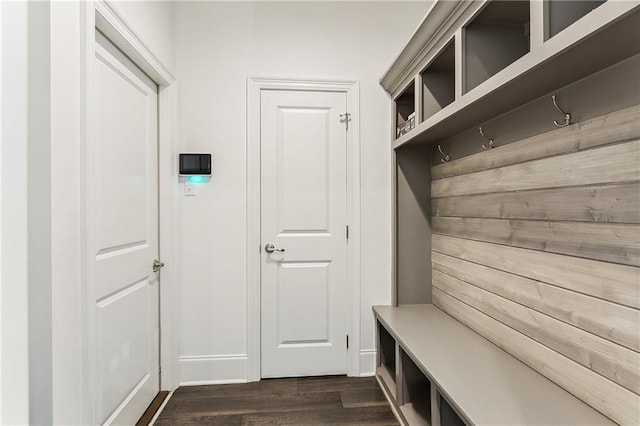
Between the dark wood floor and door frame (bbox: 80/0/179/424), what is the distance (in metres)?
0.29

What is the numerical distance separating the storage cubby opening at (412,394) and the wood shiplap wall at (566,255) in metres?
0.44

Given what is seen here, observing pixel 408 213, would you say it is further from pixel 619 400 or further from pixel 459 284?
pixel 619 400

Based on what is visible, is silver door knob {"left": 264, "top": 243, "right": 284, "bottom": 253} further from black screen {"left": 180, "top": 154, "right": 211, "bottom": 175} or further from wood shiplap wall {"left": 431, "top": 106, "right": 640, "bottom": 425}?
wood shiplap wall {"left": 431, "top": 106, "right": 640, "bottom": 425}

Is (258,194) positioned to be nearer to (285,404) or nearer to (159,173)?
(159,173)

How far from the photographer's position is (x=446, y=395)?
1340 millimetres

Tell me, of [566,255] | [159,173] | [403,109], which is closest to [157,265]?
[159,173]

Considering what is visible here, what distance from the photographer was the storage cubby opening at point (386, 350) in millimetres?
2482

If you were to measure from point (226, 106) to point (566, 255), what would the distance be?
2152mm

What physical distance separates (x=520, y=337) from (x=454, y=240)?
729mm

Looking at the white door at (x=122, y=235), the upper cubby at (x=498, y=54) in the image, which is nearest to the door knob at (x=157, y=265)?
the white door at (x=122, y=235)

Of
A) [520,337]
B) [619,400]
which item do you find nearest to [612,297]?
[619,400]

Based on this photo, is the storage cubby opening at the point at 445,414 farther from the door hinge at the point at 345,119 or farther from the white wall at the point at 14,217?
the door hinge at the point at 345,119

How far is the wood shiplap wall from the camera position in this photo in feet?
3.47

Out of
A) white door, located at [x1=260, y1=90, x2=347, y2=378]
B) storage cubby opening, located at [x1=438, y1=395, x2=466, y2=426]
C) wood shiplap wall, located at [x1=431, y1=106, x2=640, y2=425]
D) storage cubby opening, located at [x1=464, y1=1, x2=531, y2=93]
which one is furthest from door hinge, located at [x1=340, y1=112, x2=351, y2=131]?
storage cubby opening, located at [x1=438, y1=395, x2=466, y2=426]
